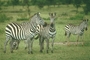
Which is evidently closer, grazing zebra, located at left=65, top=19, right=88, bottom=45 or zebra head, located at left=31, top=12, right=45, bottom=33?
zebra head, located at left=31, top=12, right=45, bottom=33

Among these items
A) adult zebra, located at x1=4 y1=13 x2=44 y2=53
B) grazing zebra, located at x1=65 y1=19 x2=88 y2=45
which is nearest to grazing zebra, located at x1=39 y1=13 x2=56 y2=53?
adult zebra, located at x1=4 y1=13 x2=44 y2=53

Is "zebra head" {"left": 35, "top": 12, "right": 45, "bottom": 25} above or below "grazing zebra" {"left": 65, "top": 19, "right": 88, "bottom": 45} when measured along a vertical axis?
above

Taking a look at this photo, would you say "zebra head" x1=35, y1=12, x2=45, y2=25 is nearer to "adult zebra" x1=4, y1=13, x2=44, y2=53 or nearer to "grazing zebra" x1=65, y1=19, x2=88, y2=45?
"adult zebra" x1=4, y1=13, x2=44, y2=53

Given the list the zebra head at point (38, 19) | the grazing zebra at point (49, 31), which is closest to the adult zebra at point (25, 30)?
the zebra head at point (38, 19)

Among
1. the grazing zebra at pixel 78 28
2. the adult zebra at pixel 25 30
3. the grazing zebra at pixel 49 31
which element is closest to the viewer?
the adult zebra at pixel 25 30

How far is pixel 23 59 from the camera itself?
1288cm

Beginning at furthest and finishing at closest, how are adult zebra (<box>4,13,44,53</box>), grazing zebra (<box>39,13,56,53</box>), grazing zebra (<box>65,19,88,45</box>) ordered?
grazing zebra (<box>65,19,88,45</box>)
grazing zebra (<box>39,13,56,53</box>)
adult zebra (<box>4,13,44,53</box>)

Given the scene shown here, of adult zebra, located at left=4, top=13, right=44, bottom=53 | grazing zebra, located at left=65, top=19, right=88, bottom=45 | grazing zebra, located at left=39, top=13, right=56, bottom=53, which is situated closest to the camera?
adult zebra, located at left=4, top=13, right=44, bottom=53

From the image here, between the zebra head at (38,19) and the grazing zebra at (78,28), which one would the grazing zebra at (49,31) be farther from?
the grazing zebra at (78,28)

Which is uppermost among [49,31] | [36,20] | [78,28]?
[36,20]

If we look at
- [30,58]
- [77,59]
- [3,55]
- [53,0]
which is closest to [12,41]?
[3,55]

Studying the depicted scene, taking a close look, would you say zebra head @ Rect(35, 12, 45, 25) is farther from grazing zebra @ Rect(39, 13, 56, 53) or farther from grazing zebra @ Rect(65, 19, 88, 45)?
grazing zebra @ Rect(65, 19, 88, 45)

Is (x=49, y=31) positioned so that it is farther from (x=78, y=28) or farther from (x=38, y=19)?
(x=78, y=28)

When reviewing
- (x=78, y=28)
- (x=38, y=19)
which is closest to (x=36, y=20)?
(x=38, y=19)
